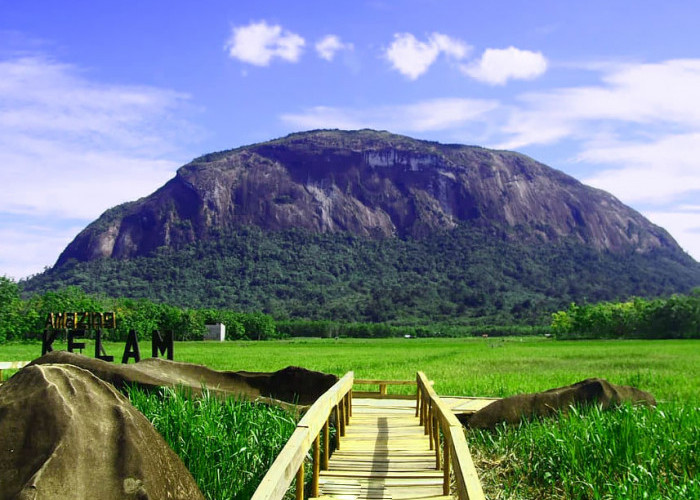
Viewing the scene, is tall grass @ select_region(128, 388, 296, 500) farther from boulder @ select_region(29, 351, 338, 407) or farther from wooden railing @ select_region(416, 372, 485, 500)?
boulder @ select_region(29, 351, 338, 407)

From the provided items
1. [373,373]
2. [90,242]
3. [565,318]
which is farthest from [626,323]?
[90,242]

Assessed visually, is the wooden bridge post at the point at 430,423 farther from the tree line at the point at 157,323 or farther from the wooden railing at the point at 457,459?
the tree line at the point at 157,323

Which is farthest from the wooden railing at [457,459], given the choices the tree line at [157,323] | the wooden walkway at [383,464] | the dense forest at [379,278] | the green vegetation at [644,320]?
the dense forest at [379,278]

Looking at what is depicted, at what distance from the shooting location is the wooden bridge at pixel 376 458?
12.9 feet

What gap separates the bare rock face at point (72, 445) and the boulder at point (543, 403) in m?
5.75

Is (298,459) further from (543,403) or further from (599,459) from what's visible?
(543,403)

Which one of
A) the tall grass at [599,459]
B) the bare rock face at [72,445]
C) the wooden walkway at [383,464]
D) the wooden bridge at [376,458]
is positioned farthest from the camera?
the tall grass at [599,459]

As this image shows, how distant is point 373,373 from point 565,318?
3111 inches

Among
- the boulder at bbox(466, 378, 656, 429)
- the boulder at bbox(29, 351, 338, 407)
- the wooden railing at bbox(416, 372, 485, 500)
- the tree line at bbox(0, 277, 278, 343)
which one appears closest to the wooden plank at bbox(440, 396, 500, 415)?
the boulder at bbox(466, 378, 656, 429)

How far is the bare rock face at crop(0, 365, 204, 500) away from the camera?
11.3ft

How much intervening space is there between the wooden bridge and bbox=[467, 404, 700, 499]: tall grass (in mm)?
702

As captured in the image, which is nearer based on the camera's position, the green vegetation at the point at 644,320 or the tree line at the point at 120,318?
the tree line at the point at 120,318

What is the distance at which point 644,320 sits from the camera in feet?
243

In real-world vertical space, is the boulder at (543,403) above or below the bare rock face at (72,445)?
below
